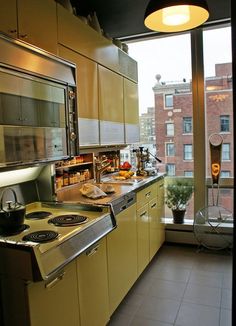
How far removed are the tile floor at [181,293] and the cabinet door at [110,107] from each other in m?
1.46

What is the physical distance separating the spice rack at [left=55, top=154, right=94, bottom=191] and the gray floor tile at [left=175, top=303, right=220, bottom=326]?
4.78 feet

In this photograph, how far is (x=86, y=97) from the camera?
8.09ft

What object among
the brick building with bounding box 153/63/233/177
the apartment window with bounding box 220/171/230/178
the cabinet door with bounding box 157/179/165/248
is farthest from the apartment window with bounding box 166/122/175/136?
the apartment window with bounding box 220/171/230/178

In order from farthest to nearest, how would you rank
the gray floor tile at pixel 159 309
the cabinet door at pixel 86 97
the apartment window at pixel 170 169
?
the apartment window at pixel 170 169, the cabinet door at pixel 86 97, the gray floor tile at pixel 159 309

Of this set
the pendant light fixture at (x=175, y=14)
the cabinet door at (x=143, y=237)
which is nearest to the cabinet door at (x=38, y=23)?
the pendant light fixture at (x=175, y=14)

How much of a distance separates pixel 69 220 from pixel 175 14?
1569 millimetres

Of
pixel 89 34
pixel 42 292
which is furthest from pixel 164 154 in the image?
pixel 42 292

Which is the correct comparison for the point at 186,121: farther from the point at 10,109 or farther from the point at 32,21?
the point at 10,109

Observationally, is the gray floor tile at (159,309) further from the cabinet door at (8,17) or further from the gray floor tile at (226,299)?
the cabinet door at (8,17)

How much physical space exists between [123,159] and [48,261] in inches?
108

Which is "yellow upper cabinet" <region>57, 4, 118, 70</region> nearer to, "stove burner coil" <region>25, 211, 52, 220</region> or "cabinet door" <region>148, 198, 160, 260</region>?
"stove burner coil" <region>25, 211, 52, 220</region>

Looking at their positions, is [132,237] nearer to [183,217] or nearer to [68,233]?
[68,233]

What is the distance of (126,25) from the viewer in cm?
343

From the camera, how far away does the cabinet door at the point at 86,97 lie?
2346 millimetres
